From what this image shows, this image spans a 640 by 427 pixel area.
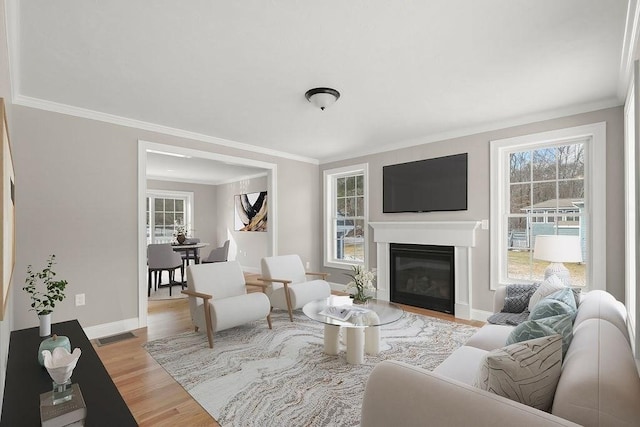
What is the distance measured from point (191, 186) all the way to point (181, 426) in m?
8.09

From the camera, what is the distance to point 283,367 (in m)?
2.86

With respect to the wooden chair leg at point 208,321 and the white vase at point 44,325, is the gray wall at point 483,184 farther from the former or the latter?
the white vase at point 44,325

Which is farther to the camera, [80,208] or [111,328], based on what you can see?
[111,328]

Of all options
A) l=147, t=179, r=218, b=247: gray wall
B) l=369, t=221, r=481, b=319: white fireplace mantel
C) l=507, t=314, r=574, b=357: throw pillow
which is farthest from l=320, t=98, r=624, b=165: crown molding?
l=147, t=179, r=218, b=247: gray wall

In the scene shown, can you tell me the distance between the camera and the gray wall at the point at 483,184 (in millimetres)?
3242

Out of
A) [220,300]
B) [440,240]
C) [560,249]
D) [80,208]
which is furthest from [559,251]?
[80,208]

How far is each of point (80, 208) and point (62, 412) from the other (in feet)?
10.1

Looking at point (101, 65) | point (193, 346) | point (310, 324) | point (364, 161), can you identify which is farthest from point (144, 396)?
point (364, 161)

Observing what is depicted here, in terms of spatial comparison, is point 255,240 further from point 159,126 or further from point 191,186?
point 159,126

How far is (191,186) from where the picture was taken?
30.6 ft

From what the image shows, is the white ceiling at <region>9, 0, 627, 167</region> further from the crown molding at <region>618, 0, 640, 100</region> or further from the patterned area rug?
the patterned area rug

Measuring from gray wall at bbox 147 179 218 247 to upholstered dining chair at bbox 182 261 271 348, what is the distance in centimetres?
586

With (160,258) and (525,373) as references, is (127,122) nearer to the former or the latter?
(160,258)

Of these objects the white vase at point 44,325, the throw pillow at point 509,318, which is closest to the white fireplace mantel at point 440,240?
the throw pillow at point 509,318
